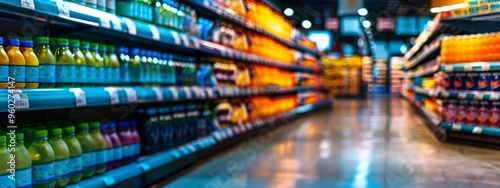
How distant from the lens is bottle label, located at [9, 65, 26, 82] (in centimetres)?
195

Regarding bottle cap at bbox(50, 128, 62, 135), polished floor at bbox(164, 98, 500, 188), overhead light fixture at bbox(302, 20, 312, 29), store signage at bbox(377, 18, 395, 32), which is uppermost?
overhead light fixture at bbox(302, 20, 312, 29)

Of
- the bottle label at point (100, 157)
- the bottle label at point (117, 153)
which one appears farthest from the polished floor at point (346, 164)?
the bottle label at point (100, 157)

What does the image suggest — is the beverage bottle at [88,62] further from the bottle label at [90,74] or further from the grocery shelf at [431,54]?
the grocery shelf at [431,54]

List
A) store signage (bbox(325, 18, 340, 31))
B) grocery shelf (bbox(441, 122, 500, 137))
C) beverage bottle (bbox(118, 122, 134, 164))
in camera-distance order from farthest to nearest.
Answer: store signage (bbox(325, 18, 340, 31)) < grocery shelf (bbox(441, 122, 500, 137)) < beverage bottle (bbox(118, 122, 134, 164))

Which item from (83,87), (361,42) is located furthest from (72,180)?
(361,42)

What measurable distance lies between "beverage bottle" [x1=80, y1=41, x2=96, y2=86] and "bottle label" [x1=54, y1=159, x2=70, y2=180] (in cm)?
45

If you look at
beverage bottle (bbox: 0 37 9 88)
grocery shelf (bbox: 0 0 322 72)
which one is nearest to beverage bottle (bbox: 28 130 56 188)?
beverage bottle (bbox: 0 37 9 88)

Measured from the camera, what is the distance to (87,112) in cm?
308

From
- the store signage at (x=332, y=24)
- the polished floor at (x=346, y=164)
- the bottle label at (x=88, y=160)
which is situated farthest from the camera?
the store signage at (x=332, y=24)

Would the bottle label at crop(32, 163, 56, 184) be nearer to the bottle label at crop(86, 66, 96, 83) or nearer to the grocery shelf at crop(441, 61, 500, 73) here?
the bottle label at crop(86, 66, 96, 83)

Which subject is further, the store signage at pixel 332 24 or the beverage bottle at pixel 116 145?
the store signage at pixel 332 24

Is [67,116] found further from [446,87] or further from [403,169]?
[446,87]

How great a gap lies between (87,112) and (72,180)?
82cm

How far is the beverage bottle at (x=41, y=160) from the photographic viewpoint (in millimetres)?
2084
